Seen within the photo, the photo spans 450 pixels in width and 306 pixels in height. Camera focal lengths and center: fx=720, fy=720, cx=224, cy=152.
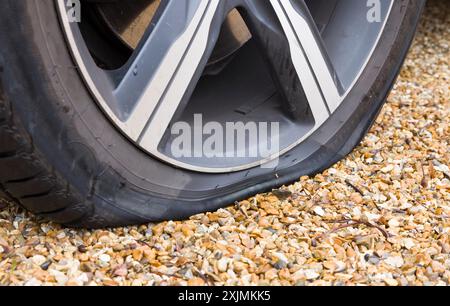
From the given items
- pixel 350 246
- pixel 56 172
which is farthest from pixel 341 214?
pixel 56 172

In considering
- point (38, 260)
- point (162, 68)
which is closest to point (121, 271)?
point (38, 260)

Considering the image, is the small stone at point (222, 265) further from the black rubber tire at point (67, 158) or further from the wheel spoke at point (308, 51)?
the wheel spoke at point (308, 51)

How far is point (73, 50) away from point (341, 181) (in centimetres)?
84

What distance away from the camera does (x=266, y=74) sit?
2.07m

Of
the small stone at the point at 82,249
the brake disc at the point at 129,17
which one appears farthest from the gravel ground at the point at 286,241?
the brake disc at the point at 129,17

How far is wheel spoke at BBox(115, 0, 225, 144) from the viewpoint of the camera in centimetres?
156

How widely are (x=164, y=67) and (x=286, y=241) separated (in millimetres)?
479

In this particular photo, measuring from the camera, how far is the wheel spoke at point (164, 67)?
1.56 m

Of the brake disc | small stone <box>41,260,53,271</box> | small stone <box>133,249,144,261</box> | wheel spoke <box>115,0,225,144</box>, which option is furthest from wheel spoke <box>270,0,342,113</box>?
small stone <box>41,260,53,271</box>

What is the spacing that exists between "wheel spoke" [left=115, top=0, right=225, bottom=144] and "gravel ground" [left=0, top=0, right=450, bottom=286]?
0.25 meters

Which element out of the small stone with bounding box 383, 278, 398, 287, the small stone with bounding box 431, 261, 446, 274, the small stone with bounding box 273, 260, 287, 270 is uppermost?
the small stone with bounding box 273, 260, 287, 270

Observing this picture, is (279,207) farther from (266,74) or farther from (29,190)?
(29,190)

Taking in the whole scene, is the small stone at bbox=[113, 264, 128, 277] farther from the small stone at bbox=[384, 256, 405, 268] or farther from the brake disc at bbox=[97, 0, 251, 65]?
the brake disc at bbox=[97, 0, 251, 65]

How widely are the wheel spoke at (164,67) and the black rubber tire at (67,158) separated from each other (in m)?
0.07
